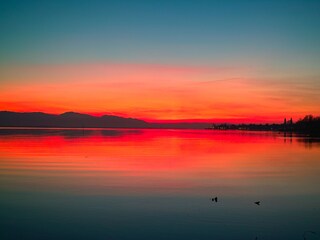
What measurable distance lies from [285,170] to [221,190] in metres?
10.5

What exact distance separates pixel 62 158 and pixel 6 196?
15767 mm

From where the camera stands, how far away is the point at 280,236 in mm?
10664

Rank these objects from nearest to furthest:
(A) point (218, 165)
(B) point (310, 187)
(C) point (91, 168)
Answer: (B) point (310, 187)
(C) point (91, 168)
(A) point (218, 165)

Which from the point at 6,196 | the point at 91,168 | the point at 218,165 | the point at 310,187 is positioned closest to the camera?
the point at 6,196

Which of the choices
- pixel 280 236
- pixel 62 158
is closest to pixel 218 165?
pixel 62 158

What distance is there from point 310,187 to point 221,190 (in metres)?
5.45

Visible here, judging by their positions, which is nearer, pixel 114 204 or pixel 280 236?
pixel 280 236

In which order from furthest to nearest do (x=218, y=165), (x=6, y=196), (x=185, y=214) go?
(x=218, y=165) < (x=6, y=196) < (x=185, y=214)

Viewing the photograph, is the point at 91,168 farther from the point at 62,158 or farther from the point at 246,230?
the point at 246,230

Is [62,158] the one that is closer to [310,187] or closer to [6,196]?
[6,196]

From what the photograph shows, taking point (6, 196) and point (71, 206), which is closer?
point (71, 206)

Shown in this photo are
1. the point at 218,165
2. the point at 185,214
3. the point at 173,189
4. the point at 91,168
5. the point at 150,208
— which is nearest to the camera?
the point at 185,214

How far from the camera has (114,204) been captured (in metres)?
14.5

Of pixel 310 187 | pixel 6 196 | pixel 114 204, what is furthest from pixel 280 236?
pixel 6 196
